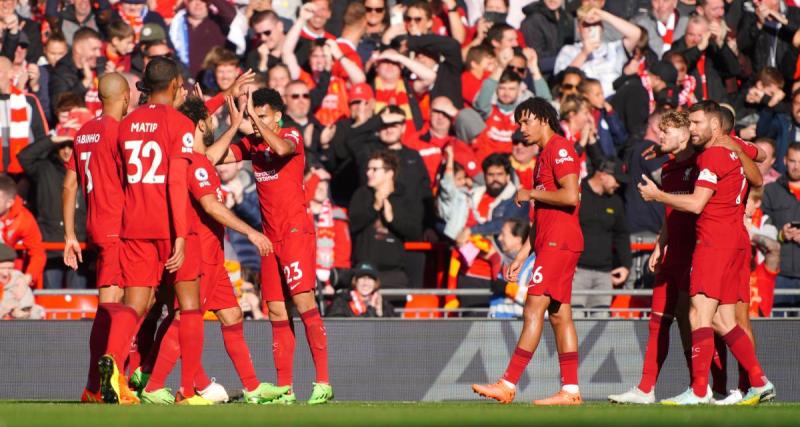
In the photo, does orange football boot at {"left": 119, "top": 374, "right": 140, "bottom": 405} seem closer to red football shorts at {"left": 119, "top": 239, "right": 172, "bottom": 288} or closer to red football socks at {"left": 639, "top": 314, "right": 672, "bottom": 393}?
red football shorts at {"left": 119, "top": 239, "right": 172, "bottom": 288}

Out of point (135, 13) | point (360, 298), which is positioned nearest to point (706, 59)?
point (360, 298)

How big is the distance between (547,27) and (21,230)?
804 centimetres

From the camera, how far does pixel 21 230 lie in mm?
16047

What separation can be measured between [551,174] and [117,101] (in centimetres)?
353

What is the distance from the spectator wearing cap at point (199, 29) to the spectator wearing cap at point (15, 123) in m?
2.50

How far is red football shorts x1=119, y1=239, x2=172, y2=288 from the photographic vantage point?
11133 millimetres

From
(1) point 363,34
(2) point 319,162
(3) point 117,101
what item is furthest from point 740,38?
(3) point 117,101

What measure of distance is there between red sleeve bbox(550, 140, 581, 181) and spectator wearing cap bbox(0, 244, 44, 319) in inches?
240

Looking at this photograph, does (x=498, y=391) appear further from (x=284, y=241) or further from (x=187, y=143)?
(x=187, y=143)

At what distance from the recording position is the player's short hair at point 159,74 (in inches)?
450

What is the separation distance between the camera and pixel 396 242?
1655 centimetres

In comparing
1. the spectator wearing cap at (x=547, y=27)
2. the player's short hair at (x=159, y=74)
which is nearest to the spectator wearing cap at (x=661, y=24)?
the spectator wearing cap at (x=547, y=27)

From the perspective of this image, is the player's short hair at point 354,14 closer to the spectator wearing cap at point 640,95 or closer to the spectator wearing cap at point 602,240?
the spectator wearing cap at point 640,95

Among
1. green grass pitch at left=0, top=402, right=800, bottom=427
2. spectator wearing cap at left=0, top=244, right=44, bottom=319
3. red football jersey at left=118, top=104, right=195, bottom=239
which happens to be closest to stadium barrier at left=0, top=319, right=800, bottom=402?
spectator wearing cap at left=0, top=244, right=44, bottom=319
